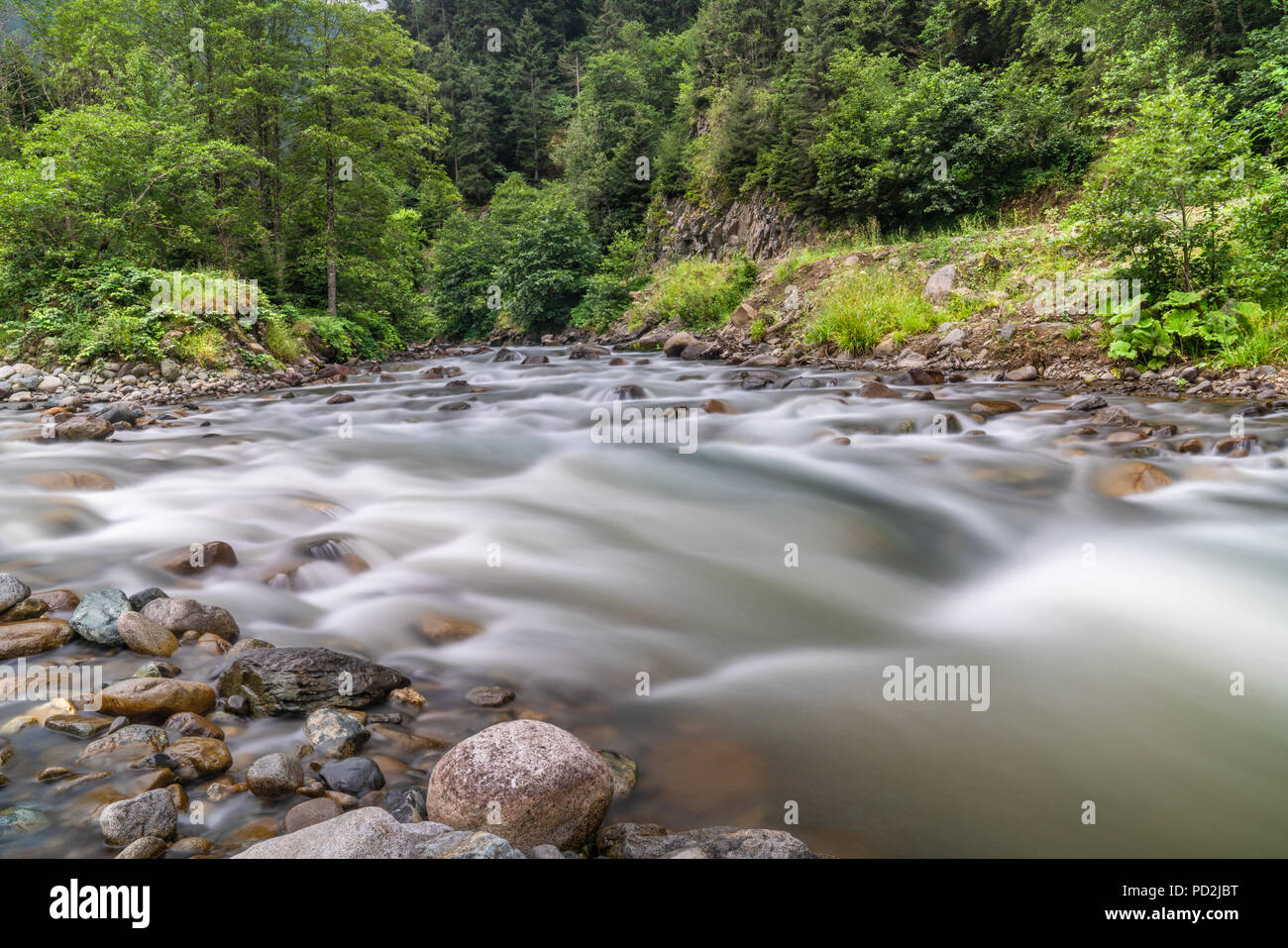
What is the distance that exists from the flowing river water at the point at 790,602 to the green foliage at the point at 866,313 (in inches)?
229

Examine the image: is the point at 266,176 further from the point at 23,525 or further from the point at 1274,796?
the point at 1274,796

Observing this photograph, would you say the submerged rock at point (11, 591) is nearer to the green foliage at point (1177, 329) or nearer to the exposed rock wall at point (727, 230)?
the green foliage at point (1177, 329)

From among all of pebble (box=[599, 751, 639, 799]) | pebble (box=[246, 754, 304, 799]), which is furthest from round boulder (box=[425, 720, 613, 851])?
pebble (box=[246, 754, 304, 799])

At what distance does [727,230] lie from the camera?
26.2m

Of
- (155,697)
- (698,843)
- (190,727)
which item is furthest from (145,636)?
(698,843)

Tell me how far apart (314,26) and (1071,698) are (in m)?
24.0

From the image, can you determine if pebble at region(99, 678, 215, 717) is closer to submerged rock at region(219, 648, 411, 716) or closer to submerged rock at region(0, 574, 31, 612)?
submerged rock at region(219, 648, 411, 716)

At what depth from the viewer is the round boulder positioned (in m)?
2.07

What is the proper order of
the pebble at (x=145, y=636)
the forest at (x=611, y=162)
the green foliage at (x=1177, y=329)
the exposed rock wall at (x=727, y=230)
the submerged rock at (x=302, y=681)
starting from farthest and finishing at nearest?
1. the exposed rock wall at (x=727, y=230)
2. the forest at (x=611, y=162)
3. the green foliage at (x=1177, y=329)
4. the pebble at (x=145, y=636)
5. the submerged rock at (x=302, y=681)

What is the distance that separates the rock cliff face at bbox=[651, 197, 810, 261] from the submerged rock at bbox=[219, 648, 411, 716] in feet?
74.8

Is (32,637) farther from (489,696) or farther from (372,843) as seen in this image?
(372,843)

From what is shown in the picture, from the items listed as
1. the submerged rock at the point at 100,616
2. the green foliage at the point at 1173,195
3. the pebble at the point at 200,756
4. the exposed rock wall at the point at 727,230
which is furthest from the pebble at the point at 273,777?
the exposed rock wall at the point at 727,230

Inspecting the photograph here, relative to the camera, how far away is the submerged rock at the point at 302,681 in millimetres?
2838
